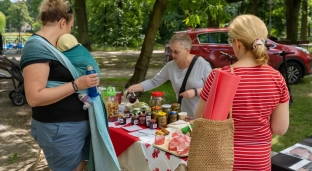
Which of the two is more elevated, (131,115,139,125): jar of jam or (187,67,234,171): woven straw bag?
(187,67,234,171): woven straw bag

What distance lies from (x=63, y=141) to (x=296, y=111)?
5.54 meters

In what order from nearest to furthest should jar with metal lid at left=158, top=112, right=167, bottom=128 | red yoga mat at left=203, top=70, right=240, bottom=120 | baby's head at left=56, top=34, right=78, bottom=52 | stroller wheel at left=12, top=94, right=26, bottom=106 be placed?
red yoga mat at left=203, top=70, right=240, bottom=120 < baby's head at left=56, top=34, right=78, bottom=52 < jar with metal lid at left=158, top=112, right=167, bottom=128 < stroller wheel at left=12, top=94, right=26, bottom=106

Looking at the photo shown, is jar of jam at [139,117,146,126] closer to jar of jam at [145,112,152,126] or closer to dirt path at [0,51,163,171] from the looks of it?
jar of jam at [145,112,152,126]

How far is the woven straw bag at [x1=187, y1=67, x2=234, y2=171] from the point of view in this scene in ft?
5.33

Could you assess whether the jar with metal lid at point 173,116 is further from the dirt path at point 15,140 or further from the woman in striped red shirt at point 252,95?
the dirt path at point 15,140

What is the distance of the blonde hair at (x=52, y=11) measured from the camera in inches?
76.5

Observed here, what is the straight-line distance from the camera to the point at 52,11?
194 cm

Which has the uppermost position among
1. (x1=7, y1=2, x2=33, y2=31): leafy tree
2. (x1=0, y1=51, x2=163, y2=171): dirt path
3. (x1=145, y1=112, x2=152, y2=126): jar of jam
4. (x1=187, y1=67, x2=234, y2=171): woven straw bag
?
(x1=7, y1=2, x2=33, y2=31): leafy tree

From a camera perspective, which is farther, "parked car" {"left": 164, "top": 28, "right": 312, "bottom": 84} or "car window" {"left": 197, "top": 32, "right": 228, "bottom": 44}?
"car window" {"left": 197, "top": 32, "right": 228, "bottom": 44}

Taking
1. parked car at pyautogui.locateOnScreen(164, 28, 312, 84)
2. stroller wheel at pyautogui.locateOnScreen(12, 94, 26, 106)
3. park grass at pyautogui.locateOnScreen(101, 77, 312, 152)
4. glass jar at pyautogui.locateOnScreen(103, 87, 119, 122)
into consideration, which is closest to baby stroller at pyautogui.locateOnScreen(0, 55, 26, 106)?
stroller wheel at pyautogui.locateOnScreen(12, 94, 26, 106)

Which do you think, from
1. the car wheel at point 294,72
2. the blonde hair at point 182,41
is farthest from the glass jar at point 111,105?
the car wheel at point 294,72

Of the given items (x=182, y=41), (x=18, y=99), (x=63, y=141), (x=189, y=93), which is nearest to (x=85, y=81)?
(x=63, y=141)

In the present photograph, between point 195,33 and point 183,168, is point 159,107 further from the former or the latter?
point 195,33

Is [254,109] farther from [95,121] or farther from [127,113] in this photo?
[127,113]
